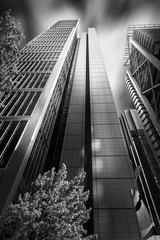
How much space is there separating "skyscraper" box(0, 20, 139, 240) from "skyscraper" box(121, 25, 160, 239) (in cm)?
1048

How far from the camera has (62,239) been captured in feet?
28.1

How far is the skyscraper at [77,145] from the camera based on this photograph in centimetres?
1780

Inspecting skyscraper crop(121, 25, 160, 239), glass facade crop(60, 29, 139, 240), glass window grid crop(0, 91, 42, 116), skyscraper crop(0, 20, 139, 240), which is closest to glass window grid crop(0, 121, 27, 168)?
skyscraper crop(0, 20, 139, 240)

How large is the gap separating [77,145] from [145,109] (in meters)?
52.6

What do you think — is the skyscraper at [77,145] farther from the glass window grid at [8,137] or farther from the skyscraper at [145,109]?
the skyscraper at [145,109]

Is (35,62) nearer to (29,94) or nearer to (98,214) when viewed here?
(29,94)

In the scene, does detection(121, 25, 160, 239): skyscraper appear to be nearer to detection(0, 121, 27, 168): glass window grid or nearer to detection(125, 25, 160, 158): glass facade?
detection(125, 25, 160, 158): glass facade

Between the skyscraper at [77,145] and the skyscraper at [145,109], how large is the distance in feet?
34.4

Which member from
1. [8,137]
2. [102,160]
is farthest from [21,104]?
[102,160]

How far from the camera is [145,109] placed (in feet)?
228

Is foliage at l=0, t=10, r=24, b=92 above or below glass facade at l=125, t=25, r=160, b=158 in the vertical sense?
below

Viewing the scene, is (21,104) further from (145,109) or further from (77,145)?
(145,109)

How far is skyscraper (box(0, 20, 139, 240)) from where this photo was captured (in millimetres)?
17797

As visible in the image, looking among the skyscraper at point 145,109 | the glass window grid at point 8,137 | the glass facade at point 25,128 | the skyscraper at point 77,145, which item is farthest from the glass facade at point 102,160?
the skyscraper at point 145,109
